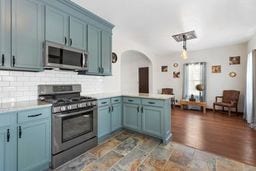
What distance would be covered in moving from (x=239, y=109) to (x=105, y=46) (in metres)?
5.35

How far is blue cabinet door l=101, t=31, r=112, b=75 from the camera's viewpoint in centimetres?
316

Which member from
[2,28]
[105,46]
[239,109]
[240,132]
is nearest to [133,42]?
[105,46]

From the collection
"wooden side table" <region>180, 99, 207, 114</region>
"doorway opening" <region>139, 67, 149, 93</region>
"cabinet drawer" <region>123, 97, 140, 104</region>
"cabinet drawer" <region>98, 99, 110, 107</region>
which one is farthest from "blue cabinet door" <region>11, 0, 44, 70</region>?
"doorway opening" <region>139, 67, 149, 93</region>

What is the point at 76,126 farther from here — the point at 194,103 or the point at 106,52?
the point at 194,103

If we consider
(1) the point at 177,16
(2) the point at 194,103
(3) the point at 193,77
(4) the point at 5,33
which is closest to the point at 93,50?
(4) the point at 5,33

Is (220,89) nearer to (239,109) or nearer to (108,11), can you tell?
(239,109)

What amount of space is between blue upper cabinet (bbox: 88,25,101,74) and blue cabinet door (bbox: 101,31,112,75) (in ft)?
0.40

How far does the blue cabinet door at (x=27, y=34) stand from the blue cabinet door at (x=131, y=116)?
1.89 metres

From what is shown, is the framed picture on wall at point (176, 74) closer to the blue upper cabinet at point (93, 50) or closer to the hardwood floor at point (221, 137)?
the hardwood floor at point (221, 137)

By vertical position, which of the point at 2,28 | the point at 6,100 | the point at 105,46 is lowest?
the point at 6,100

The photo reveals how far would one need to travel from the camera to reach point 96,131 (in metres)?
2.61

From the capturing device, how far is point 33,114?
173 cm

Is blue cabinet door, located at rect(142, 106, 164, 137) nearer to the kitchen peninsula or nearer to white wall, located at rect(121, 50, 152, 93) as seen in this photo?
the kitchen peninsula

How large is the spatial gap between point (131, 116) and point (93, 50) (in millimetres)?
1669
